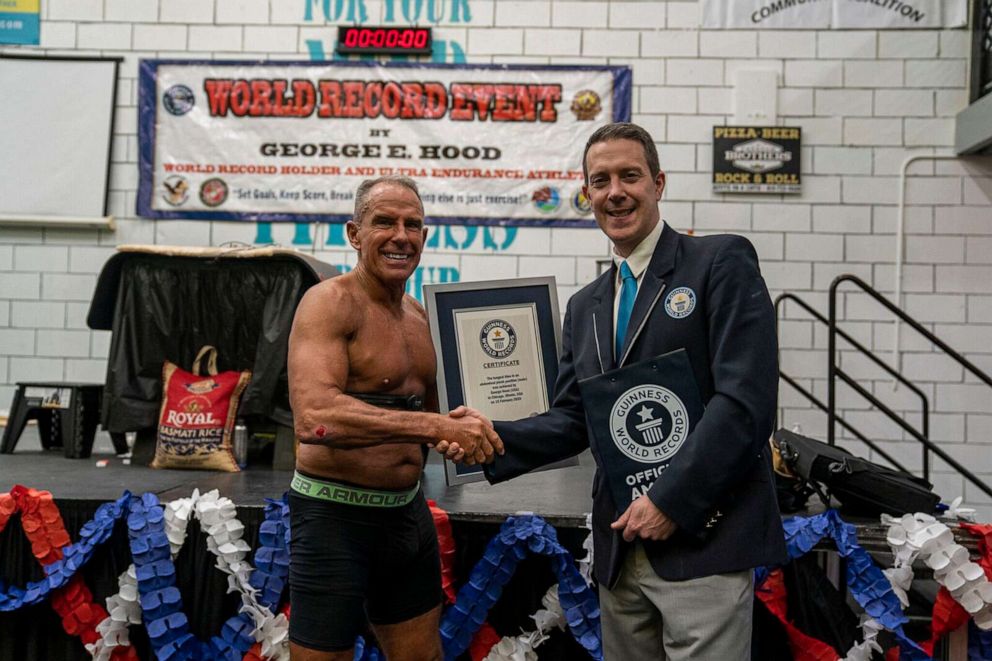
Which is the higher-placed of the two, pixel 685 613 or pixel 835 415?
pixel 835 415

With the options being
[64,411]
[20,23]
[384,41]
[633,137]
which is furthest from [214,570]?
[20,23]

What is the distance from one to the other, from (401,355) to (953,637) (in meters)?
2.07

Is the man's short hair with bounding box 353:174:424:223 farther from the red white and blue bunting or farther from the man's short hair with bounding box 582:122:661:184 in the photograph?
the red white and blue bunting

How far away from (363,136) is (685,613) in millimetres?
5066

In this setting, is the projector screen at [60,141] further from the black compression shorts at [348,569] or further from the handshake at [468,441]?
the handshake at [468,441]

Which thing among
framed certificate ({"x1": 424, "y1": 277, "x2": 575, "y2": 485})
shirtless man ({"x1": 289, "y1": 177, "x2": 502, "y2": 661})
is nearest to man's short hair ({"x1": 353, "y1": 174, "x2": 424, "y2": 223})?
shirtless man ({"x1": 289, "y1": 177, "x2": 502, "y2": 661})

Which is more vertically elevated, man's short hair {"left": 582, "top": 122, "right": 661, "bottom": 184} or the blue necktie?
man's short hair {"left": 582, "top": 122, "right": 661, "bottom": 184}

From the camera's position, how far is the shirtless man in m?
2.02

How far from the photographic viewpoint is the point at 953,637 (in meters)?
2.65

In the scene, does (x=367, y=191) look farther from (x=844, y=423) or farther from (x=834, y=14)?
(x=834, y=14)

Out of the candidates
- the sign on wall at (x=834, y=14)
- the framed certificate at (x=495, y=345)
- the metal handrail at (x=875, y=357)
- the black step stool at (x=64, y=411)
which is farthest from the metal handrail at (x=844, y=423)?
the black step stool at (x=64, y=411)

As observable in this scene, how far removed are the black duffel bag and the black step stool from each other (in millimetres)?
3765

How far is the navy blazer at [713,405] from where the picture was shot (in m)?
1.71

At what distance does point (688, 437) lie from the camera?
1.76 m
